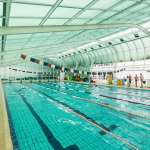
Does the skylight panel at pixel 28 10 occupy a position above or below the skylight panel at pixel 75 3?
below

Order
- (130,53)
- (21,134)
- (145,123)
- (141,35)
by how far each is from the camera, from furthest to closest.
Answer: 1. (130,53)
2. (141,35)
3. (145,123)
4. (21,134)

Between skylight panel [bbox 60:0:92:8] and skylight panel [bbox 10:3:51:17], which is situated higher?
skylight panel [bbox 60:0:92:8]

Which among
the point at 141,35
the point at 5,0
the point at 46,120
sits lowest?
the point at 46,120

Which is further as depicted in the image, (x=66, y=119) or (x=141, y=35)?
(x=141, y=35)

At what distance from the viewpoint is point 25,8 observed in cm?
393

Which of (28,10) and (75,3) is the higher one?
(75,3)

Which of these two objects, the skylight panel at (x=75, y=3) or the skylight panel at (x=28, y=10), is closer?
the skylight panel at (x=28, y=10)

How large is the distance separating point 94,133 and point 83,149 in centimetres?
74

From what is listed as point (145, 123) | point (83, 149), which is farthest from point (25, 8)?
point (145, 123)

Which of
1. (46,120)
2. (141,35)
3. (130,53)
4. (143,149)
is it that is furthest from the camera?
(130,53)

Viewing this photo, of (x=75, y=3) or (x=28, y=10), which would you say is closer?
(x=28, y=10)

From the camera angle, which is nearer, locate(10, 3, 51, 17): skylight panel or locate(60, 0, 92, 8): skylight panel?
locate(10, 3, 51, 17): skylight panel

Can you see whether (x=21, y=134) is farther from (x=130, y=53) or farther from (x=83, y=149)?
(x=130, y=53)

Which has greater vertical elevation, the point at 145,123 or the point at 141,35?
the point at 141,35
